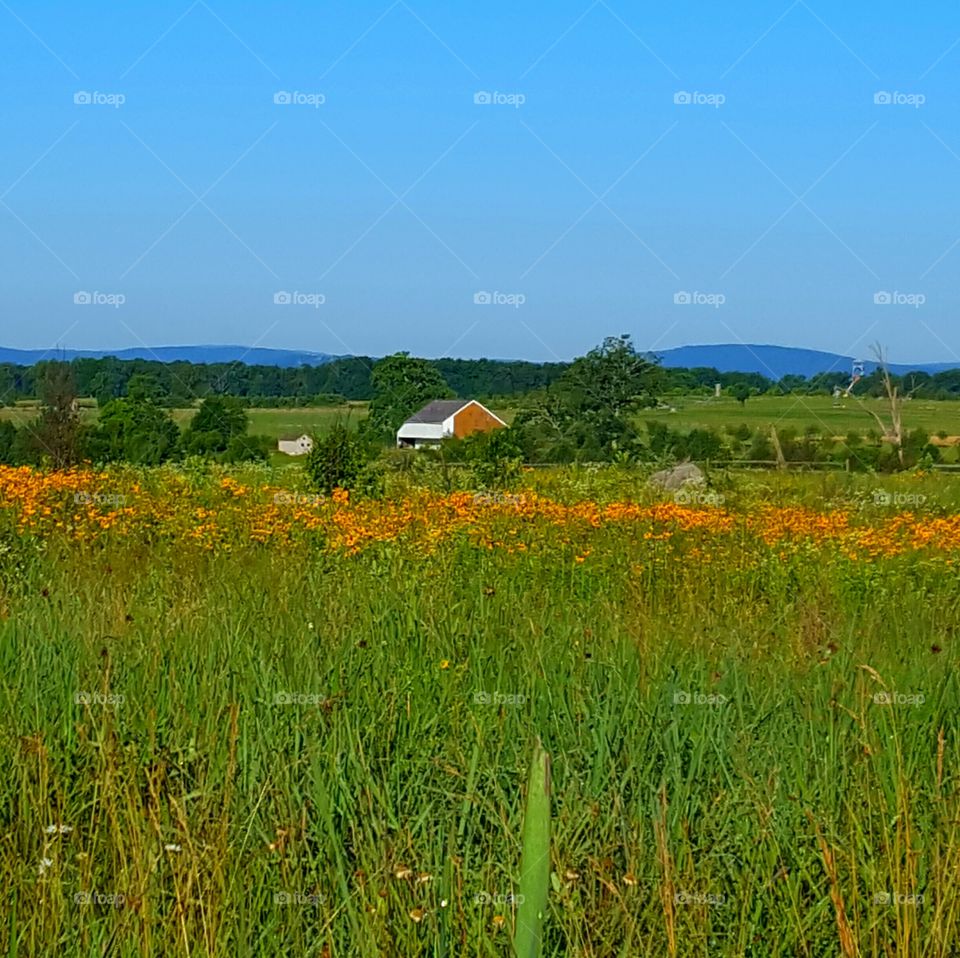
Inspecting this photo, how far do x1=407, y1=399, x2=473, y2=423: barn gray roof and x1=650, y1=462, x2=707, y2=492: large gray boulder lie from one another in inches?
154

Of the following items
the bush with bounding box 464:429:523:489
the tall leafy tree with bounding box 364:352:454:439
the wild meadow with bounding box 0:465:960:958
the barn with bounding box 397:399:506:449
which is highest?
the tall leafy tree with bounding box 364:352:454:439

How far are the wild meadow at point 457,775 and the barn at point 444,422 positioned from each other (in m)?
11.5

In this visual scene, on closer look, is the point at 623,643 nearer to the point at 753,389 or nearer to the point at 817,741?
the point at 817,741

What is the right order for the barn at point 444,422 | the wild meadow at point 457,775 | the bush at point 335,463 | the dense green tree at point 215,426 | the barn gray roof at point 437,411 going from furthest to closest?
1. the barn gray roof at point 437,411
2. the barn at point 444,422
3. the dense green tree at point 215,426
4. the bush at point 335,463
5. the wild meadow at point 457,775

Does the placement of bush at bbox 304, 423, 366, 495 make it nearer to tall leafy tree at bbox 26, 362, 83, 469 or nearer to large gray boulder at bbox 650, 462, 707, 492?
tall leafy tree at bbox 26, 362, 83, 469

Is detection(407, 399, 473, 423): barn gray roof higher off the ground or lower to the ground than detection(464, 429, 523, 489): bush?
higher

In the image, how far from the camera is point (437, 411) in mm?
18734

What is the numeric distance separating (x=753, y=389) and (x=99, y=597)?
19623 millimetres

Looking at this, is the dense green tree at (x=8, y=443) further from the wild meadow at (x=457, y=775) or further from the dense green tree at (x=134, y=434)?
the wild meadow at (x=457, y=775)

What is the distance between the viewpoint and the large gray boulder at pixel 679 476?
46.4ft

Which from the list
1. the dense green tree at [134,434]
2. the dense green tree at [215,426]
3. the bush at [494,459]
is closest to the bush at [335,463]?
the bush at [494,459]

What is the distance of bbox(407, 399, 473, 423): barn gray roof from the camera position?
18516 millimetres

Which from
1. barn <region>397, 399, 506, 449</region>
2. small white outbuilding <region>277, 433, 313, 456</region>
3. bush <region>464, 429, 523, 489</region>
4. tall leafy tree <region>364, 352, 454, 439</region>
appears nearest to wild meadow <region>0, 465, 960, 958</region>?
bush <region>464, 429, 523, 489</region>

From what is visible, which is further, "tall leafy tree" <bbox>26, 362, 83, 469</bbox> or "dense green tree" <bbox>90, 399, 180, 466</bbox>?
"dense green tree" <bbox>90, 399, 180, 466</bbox>
